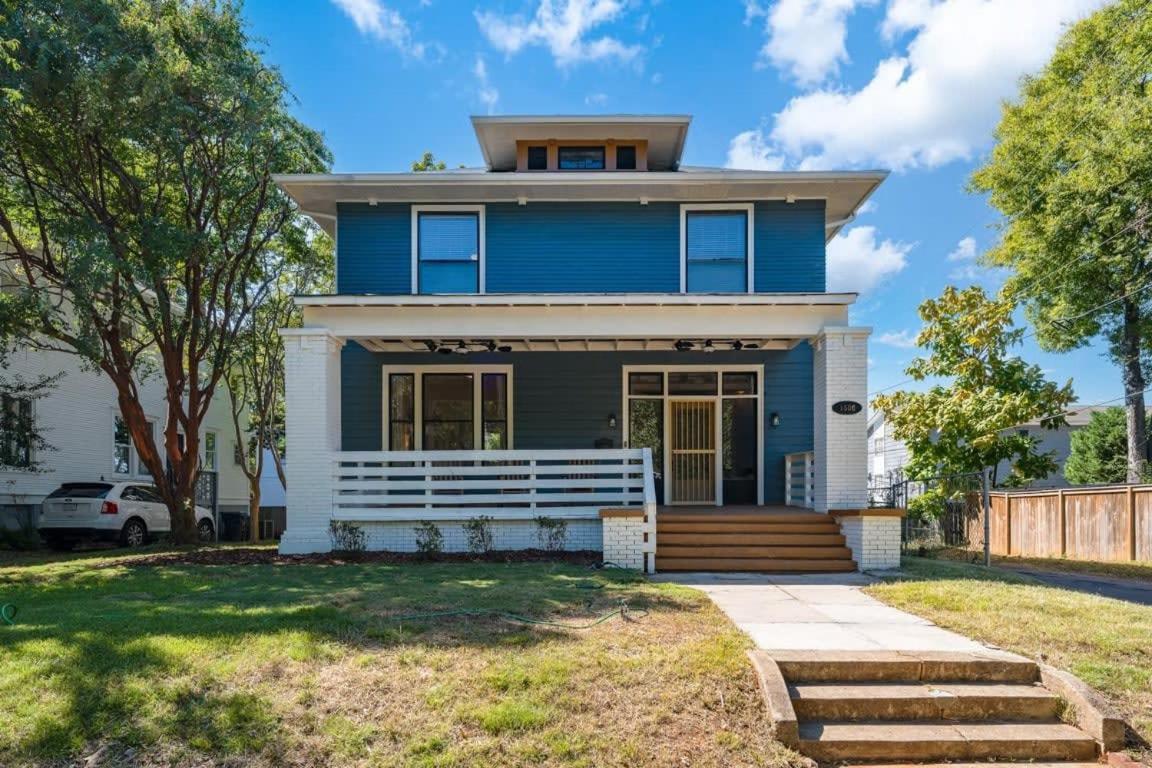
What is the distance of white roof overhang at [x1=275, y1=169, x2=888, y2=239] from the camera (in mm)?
11547

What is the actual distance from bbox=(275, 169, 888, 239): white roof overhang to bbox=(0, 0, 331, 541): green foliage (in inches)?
60.8

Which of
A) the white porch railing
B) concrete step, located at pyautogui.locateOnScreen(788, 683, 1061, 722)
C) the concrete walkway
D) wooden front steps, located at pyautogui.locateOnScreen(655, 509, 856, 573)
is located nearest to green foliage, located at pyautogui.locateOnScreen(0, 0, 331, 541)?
wooden front steps, located at pyautogui.locateOnScreen(655, 509, 856, 573)

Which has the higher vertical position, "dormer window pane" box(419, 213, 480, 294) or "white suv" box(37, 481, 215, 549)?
"dormer window pane" box(419, 213, 480, 294)

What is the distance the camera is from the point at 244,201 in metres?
13.1

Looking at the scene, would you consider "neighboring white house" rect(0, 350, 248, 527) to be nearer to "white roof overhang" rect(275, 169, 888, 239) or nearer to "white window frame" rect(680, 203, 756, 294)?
"white roof overhang" rect(275, 169, 888, 239)

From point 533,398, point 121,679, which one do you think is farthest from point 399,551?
point 121,679

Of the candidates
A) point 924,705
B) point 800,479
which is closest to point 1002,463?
point 800,479

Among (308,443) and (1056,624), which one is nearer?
(1056,624)

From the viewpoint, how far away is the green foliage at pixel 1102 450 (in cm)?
2298

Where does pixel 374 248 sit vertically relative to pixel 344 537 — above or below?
above

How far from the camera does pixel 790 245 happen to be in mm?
12133

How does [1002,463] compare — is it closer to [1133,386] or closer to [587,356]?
[1133,386]

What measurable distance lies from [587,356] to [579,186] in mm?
3129

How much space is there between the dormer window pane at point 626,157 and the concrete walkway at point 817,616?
8045 mm
